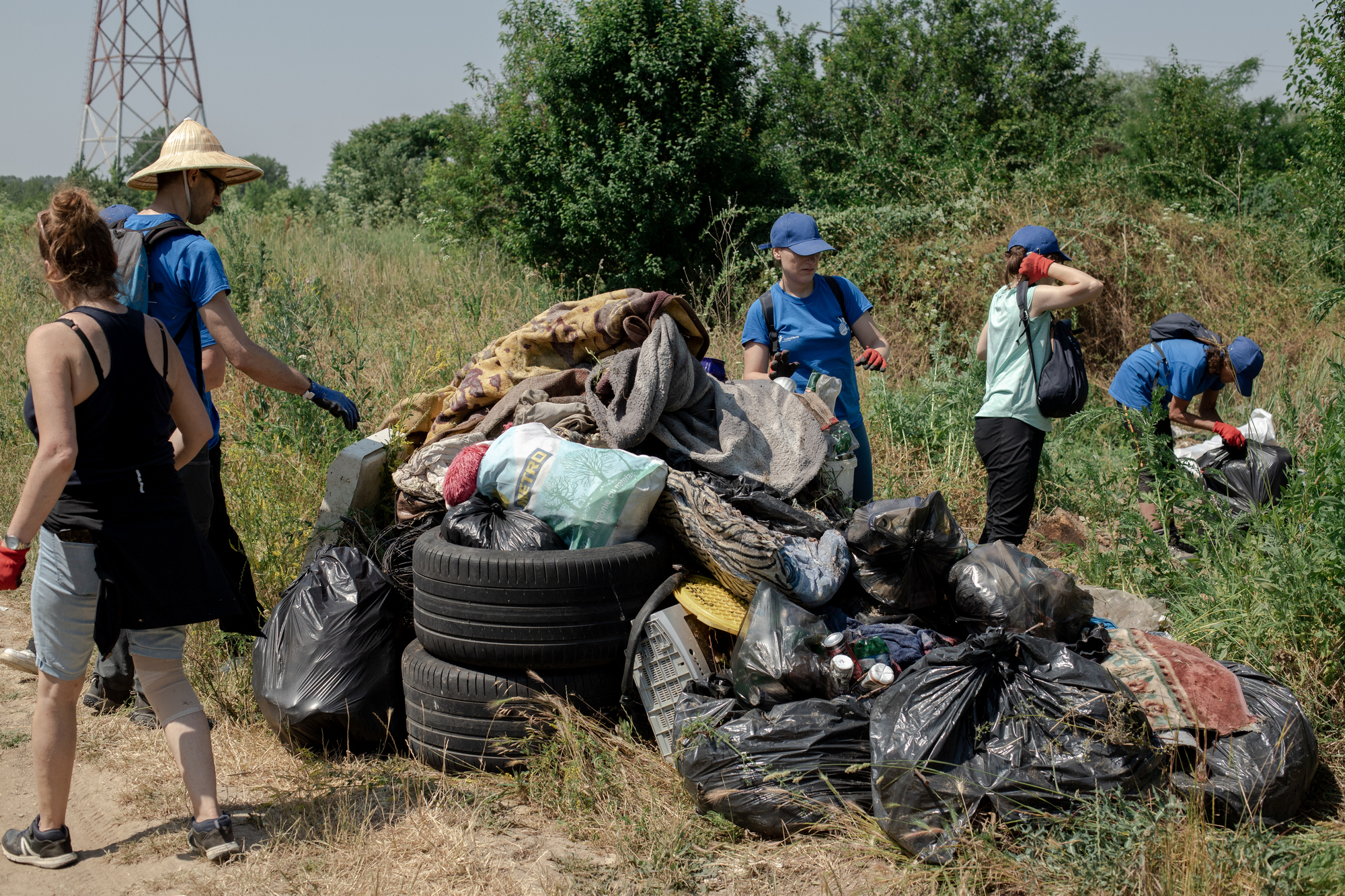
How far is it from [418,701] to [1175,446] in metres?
4.15

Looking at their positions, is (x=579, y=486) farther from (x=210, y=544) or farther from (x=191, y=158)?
(x=191, y=158)

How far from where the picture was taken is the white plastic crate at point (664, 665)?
3.14m

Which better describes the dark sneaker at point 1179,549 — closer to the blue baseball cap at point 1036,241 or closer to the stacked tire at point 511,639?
the blue baseball cap at point 1036,241

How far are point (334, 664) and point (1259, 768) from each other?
9.98 feet

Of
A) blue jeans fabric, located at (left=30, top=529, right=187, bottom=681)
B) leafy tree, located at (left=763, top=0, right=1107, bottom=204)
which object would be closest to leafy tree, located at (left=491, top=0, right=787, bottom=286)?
leafy tree, located at (left=763, top=0, right=1107, bottom=204)

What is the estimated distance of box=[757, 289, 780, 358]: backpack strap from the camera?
14.5 feet

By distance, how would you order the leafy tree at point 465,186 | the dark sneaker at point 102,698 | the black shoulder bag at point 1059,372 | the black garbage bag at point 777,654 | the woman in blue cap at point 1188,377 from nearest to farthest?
the black garbage bag at point 777,654
the dark sneaker at point 102,698
the black shoulder bag at point 1059,372
the woman in blue cap at point 1188,377
the leafy tree at point 465,186

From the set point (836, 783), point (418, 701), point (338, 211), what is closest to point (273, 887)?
point (418, 701)

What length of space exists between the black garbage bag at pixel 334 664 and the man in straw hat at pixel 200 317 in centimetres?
23

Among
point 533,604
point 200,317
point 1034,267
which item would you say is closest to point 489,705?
point 533,604

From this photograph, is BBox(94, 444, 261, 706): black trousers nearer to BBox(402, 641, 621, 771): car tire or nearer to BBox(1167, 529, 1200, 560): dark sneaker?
BBox(402, 641, 621, 771): car tire

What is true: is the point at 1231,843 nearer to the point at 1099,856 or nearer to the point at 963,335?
the point at 1099,856

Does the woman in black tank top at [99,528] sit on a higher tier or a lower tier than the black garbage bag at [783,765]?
higher

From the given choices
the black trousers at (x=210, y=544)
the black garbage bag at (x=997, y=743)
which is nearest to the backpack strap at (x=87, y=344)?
the black trousers at (x=210, y=544)
